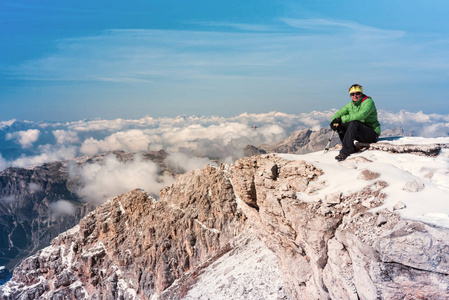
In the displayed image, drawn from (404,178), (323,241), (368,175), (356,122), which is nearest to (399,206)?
(404,178)

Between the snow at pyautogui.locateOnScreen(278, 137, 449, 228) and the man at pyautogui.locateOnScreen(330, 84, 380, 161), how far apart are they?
0.93m

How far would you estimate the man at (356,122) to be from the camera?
1741 cm

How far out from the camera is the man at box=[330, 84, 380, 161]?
57.1ft

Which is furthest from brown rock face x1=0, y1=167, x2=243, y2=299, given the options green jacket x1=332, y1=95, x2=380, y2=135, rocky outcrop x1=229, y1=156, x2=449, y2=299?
green jacket x1=332, y1=95, x2=380, y2=135

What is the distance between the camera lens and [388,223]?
10547mm

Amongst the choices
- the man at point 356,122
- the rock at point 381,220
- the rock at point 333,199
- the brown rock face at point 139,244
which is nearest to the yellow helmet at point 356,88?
the man at point 356,122

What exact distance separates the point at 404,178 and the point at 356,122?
5545mm

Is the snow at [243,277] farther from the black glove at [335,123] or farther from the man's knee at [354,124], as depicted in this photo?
the man's knee at [354,124]

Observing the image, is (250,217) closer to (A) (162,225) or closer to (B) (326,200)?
(B) (326,200)

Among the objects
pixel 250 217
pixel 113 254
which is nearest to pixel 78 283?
pixel 113 254

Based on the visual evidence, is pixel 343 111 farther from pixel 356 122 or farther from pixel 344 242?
pixel 344 242

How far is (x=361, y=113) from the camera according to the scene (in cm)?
1730

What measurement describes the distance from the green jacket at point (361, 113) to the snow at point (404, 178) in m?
2.07

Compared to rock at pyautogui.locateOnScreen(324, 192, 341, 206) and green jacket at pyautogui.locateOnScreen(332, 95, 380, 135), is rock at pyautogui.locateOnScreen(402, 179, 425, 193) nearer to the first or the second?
rock at pyautogui.locateOnScreen(324, 192, 341, 206)
